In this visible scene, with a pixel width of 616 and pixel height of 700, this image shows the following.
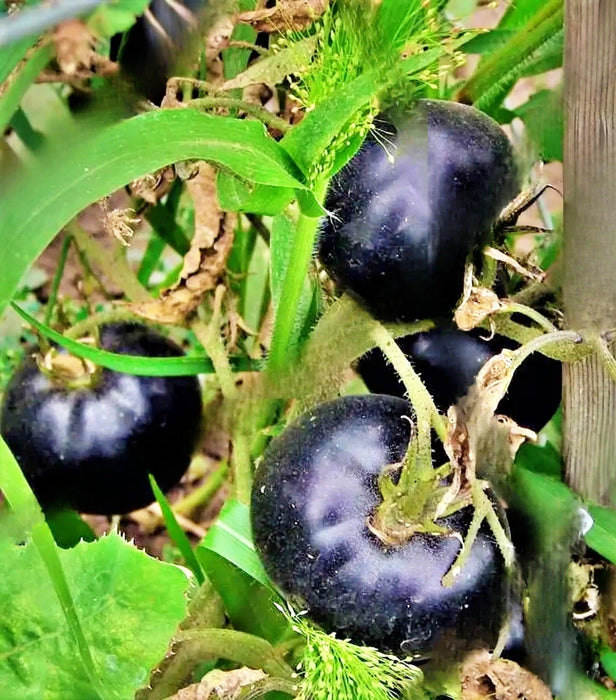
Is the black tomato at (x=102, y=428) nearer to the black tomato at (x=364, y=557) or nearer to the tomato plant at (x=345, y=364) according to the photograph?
the tomato plant at (x=345, y=364)

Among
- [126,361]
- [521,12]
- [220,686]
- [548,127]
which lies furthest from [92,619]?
[521,12]

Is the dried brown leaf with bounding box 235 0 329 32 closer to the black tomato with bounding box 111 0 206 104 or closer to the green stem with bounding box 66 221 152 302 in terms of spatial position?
the black tomato with bounding box 111 0 206 104

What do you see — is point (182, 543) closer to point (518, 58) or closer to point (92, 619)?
point (92, 619)

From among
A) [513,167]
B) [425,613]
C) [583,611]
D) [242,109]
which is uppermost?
[242,109]

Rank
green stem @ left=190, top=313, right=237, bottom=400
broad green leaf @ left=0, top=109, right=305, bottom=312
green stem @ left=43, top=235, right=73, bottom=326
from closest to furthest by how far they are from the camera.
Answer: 1. broad green leaf @ left=0, top=109, right=305, bottom=312
2. green stem @ left=190, top=313, right=237, bottom=400
3. green stem @ left=43, top=235, right=73, bottom=326

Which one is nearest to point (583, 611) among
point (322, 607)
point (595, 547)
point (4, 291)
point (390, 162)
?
point (595, 547)

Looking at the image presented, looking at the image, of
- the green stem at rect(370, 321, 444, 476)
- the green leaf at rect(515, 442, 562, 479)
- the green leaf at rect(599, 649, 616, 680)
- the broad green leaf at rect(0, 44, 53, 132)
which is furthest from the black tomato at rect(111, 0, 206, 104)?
the green leaf at rect(599, 649, 616, 680)

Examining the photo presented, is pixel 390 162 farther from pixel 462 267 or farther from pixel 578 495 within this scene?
pixel 578 495
